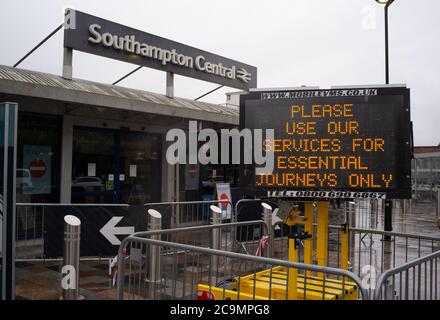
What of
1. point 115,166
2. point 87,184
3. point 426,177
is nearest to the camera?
point 87,184

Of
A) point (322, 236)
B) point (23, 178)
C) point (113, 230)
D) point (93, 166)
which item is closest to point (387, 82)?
point (322, 236)

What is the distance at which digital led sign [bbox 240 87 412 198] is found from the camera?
519 centimetres

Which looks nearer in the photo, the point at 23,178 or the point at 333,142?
Answer: the point at 333,142

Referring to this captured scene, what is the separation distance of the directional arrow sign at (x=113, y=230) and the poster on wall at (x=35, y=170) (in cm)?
346

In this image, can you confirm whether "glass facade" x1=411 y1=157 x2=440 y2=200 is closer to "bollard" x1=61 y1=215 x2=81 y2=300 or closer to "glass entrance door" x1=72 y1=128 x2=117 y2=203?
"glass entrance door" x1=72 y1=128 x2=117 y2=203

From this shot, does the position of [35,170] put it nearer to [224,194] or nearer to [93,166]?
[93,166]

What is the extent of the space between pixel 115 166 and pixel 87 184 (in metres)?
1.08

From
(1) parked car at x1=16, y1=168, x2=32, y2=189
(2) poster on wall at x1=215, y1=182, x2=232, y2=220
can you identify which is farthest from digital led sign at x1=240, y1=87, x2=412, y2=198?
(2) poster on wall at x1=215, y1=182, x2=232, y2=220

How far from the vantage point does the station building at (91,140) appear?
10.6 meters

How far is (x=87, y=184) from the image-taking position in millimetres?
12484

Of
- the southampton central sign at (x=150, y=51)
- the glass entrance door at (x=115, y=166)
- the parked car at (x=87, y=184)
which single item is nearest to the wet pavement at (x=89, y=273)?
the parked car at (x=87, y=184)
